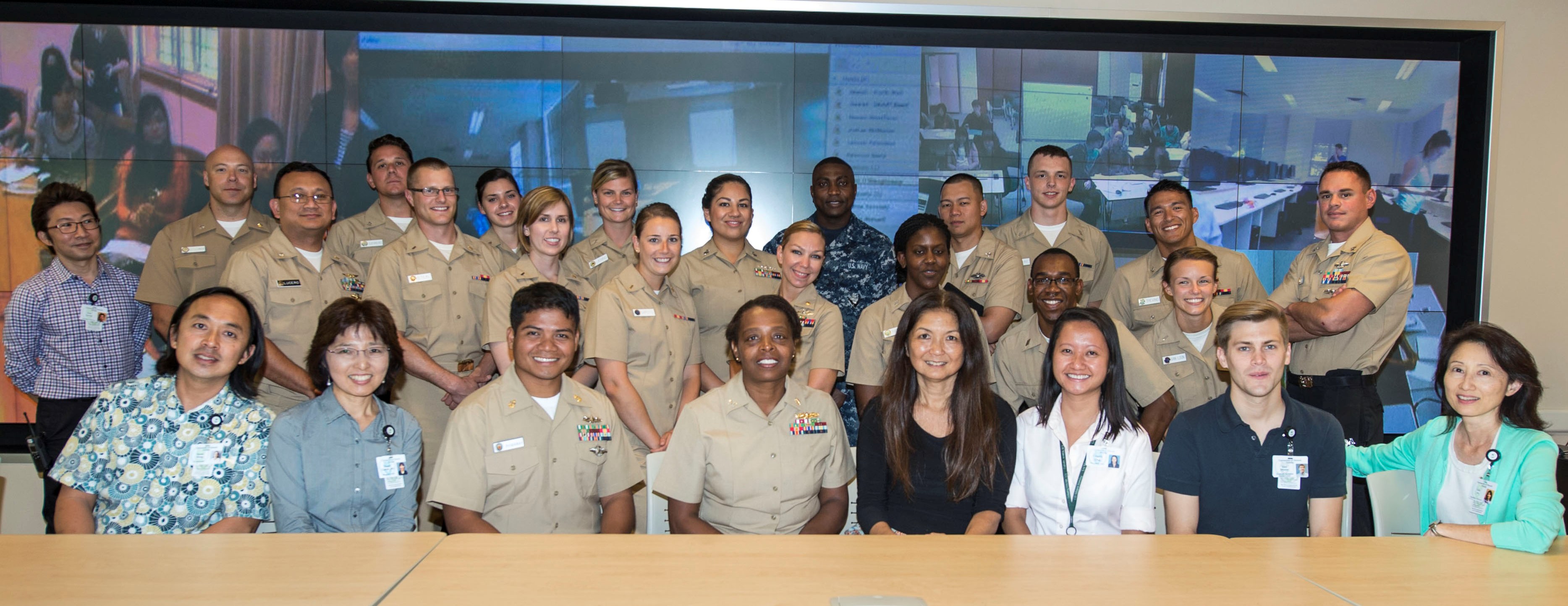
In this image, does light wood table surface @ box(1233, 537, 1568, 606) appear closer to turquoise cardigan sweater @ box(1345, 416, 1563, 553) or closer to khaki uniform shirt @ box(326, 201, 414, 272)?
turquoise cardigan sweater @ box(1345, 416, 1563, 553)

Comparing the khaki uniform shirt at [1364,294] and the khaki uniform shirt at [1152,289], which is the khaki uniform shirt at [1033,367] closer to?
the khaki uniform shirt at [1152,289]

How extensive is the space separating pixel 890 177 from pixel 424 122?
271 cm

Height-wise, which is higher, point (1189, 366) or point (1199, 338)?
point (1199, 338)

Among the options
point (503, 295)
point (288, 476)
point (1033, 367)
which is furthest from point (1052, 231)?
point (288, 476)

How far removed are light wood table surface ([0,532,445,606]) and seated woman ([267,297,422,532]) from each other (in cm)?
54

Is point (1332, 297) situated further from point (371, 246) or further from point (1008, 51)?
point (371, 246)

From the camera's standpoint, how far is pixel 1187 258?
12.1ft

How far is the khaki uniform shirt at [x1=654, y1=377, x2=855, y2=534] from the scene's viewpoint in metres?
2.91

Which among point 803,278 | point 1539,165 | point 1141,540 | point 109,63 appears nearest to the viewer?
point 1141,540

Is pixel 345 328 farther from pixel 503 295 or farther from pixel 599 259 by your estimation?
pixel 599 259

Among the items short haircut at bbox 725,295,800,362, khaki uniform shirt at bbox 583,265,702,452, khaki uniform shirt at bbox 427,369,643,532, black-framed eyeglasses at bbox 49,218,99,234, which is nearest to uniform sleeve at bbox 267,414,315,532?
khaki uniform shirt at bbox 427,369,643,532

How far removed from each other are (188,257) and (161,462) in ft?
6.48

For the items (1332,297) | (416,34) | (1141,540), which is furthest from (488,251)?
(1332,297)

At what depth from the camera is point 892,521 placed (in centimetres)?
287
